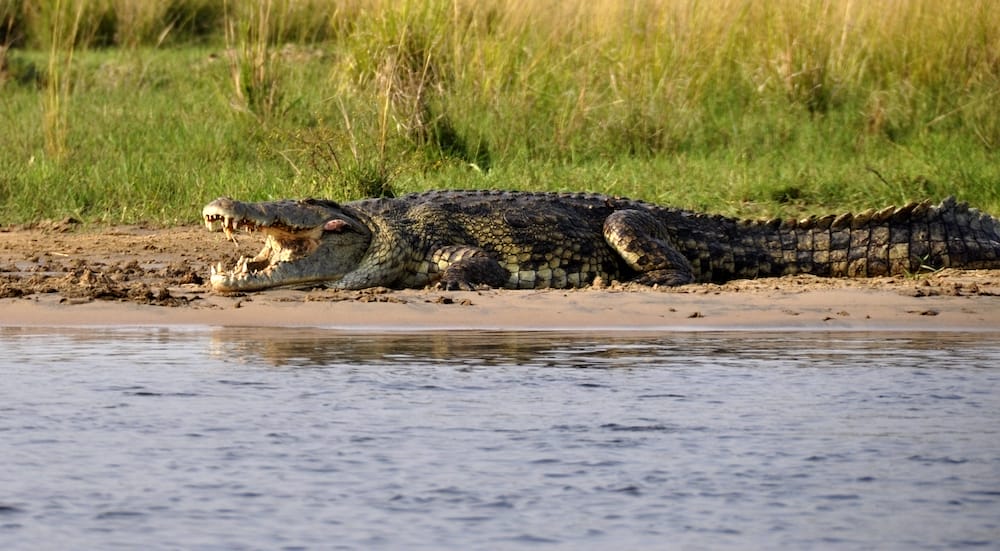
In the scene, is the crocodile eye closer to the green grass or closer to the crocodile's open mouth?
the crocodile's open mouth

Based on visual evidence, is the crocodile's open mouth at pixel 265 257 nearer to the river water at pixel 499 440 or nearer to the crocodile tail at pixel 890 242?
the river water at pixel 499 440

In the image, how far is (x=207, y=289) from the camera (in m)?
6.94

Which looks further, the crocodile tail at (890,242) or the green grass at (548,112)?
the green grass at (548,112)

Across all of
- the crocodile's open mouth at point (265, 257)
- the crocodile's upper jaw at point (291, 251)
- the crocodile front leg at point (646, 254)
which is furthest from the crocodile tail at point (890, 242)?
the crocodile's open mouth at point (265, 257)

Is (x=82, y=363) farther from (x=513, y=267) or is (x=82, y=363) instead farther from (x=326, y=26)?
(x=326, y=26)

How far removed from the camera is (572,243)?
24.2 feet

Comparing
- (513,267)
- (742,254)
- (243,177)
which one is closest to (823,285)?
(742,254)

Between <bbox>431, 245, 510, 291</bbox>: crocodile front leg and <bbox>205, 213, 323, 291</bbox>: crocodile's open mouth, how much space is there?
1.87 feet

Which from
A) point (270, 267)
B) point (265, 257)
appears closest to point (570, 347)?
point (270, 267)

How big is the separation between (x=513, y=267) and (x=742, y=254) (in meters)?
1.10

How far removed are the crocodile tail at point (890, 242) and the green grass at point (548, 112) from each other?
3.82 feet

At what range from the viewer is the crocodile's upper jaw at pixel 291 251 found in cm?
677

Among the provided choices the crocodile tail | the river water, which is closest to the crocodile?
the crocodile tail

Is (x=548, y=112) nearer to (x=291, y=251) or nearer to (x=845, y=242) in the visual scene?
(x=845, y=242)
